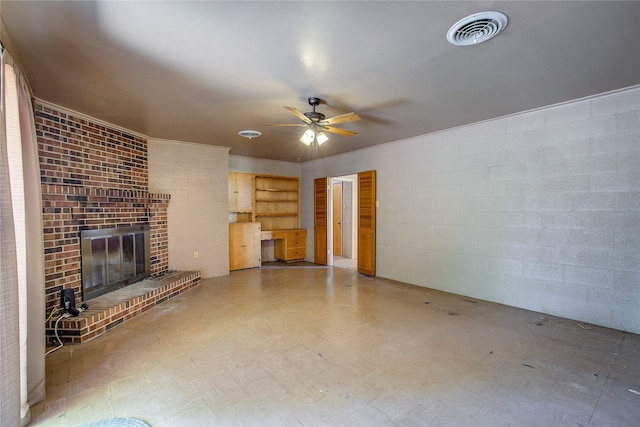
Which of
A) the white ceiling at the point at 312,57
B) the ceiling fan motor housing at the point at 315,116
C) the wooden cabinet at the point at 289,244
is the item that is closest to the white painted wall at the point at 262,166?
the wooden cabinet at the point at 289,244

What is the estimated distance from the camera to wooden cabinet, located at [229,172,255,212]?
6.42m

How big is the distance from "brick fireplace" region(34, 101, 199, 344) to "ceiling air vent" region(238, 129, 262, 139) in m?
1.65

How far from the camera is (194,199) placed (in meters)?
5.38

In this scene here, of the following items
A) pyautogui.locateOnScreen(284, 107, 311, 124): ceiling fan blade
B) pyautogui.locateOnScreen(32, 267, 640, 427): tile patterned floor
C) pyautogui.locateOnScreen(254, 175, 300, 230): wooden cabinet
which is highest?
pyautogui.locateOnScreen(284, 107, 311, 124): ceiling fan blade

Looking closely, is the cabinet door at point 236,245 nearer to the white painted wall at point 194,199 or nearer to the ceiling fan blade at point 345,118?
the white painted wall at point 194,199

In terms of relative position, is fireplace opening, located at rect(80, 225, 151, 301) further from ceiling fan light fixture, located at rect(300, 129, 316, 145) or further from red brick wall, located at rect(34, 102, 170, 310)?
ceiling fan light fixture, located at rect(300, 129, 316, 145)

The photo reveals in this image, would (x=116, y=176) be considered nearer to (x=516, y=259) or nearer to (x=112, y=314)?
(x=112, y=314)

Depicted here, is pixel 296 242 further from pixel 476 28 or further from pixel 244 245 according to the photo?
pixel 476 28

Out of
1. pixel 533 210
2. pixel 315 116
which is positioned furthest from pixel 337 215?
pixel 315 116

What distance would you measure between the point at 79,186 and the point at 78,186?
0.10ft

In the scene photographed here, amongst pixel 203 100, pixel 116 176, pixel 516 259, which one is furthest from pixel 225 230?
pixel 516 259

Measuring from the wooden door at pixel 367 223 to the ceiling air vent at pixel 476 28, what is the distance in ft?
11.4

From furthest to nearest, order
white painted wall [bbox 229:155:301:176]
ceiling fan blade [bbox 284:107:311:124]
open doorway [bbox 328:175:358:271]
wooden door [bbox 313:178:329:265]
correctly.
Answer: open doorway [bbox 328:175:358:271], wooden door [bbox 313:178:329:265], white painted wall [bbox 229:155:301:176], ceiling fan blade [bbox 284:107:311:124]

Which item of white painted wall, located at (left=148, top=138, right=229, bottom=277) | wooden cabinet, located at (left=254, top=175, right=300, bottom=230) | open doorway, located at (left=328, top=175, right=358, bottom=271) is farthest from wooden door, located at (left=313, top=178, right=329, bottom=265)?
white painted wall, located at (left=148, top=138, right=229, bottom=277)
